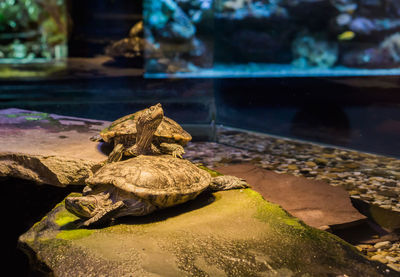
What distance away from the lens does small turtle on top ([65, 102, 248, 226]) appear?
7.54 feet

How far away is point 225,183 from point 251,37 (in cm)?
340

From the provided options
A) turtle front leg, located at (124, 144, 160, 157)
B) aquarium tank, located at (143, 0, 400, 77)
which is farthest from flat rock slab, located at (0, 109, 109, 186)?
aquarium tank, located at (143, 0, 400, 77)

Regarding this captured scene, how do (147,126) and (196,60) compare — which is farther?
(196,60)

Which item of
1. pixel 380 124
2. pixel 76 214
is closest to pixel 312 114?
pixel 380 124

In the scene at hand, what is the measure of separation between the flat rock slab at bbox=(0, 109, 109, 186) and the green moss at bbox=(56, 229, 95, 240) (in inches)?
32.9

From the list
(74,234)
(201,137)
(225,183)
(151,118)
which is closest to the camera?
(74,234)

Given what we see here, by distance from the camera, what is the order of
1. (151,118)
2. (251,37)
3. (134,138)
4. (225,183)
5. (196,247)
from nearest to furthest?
(196,247) < (151,118) < (225,183) < (134,138) < (251,37)

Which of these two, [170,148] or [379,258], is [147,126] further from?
[379,258]

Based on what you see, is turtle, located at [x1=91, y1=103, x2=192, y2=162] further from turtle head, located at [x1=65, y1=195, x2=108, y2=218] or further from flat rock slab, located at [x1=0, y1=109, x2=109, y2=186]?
turtle head, located at [x1=65, y1=195, x2=108, y2=218]

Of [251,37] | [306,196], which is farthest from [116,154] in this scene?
[251,37]

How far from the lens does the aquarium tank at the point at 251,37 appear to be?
5211 millimetres

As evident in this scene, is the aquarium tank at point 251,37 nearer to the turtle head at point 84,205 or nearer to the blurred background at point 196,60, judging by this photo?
the blurred background at point 196,60

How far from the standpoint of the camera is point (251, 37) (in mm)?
5715

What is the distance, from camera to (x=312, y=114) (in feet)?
17.4
